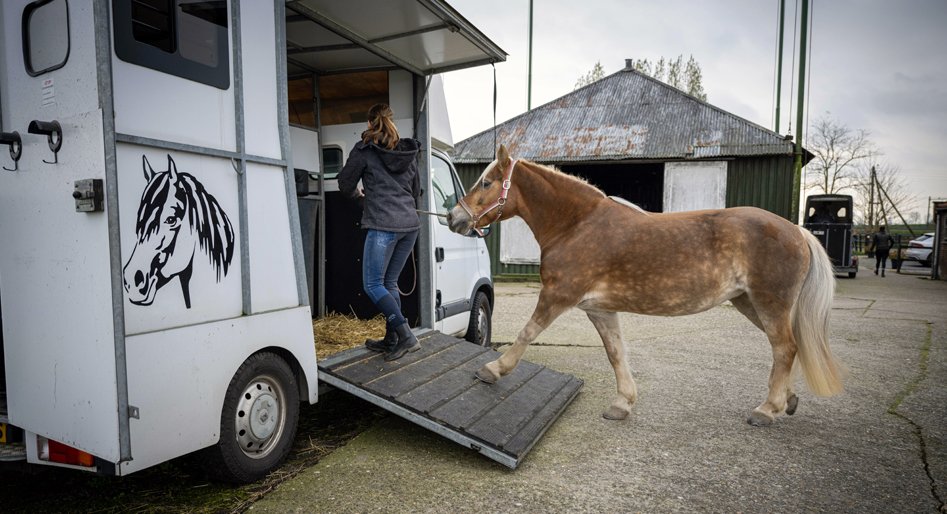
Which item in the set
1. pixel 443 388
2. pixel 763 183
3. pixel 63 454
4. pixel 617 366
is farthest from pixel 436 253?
pixel 763 183

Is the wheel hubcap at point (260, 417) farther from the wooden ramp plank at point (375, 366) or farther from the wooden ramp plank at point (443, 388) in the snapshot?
the wooden ramp plank at point (443, 388)

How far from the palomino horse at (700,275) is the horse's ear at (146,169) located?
6.65 ft

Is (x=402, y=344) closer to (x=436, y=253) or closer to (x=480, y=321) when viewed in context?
(x=436, y=253)

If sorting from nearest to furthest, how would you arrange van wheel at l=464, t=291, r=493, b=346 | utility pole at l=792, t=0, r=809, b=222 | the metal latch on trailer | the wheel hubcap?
the metal latch on trailer → the wheel hubcap → van wheel at l=464, t=291, r=493, b=346 → utility pole at l=792, t=0, r=809, b=222

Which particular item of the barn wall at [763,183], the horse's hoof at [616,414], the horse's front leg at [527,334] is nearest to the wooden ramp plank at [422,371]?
the horse's front leg at [527,334]

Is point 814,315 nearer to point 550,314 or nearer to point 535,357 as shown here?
point 550,314

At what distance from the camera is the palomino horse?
3.73m

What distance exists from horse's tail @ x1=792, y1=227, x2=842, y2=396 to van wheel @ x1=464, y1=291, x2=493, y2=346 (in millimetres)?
3066

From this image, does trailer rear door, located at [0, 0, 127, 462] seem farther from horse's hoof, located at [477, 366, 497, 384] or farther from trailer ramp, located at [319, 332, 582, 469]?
horse's hoof, located at [477, 366, 497, 384]

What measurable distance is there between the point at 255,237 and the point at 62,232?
32.9 inches

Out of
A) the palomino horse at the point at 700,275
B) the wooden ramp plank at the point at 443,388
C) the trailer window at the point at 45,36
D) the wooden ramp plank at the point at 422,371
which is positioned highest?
the trailer window at the point at 45,36

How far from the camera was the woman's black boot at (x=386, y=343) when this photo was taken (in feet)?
13.3

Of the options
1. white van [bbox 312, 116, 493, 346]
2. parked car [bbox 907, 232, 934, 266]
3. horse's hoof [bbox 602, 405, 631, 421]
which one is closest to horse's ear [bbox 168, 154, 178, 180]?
white van [bbox 312, 116, 493, 346]

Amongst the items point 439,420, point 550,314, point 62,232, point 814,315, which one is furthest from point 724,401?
point 62,232
